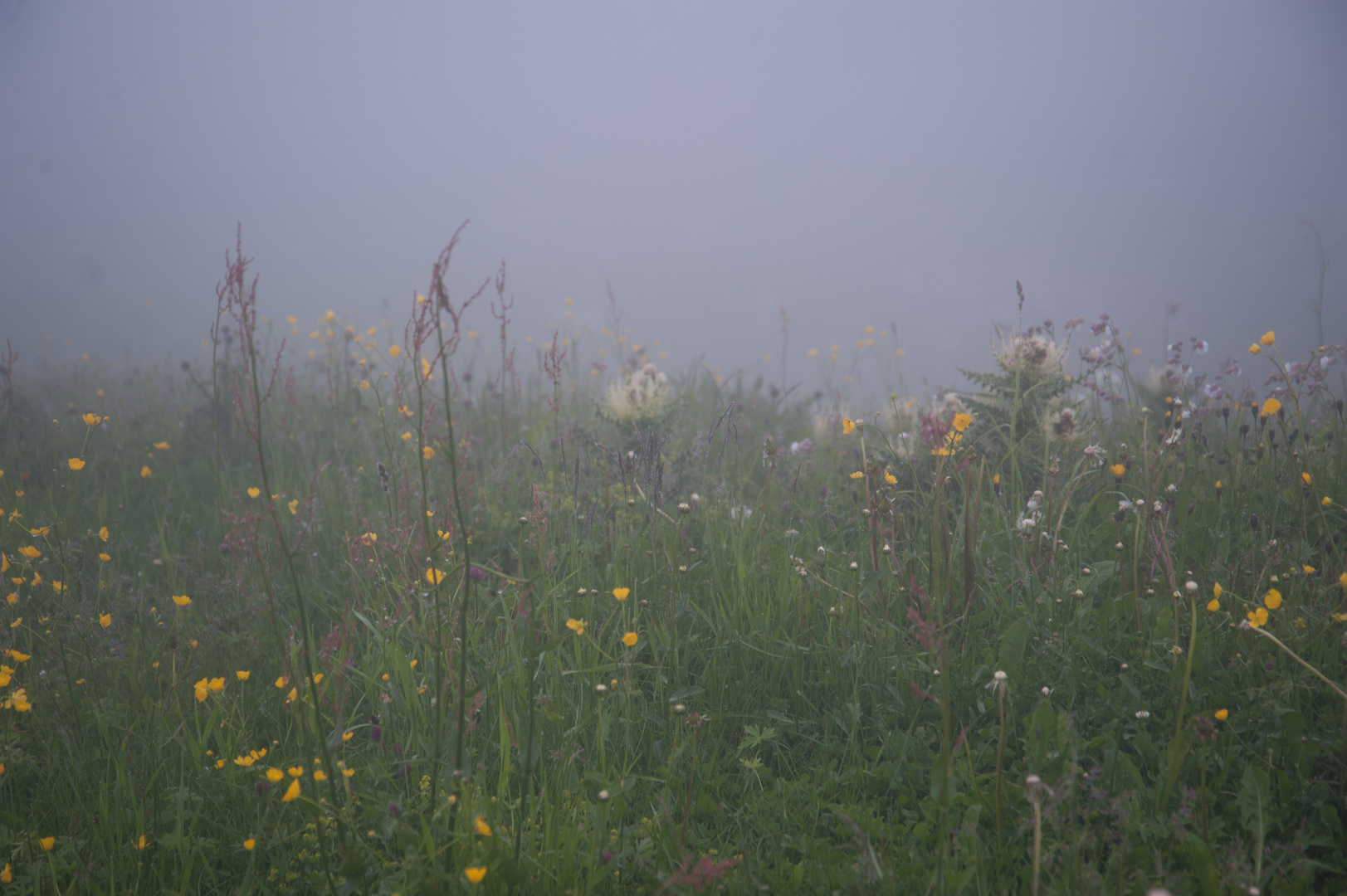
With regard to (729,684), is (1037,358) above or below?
above

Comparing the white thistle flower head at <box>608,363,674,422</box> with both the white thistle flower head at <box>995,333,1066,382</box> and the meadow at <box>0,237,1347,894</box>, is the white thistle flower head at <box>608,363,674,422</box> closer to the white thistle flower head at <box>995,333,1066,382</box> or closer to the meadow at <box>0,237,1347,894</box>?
the meadow at <box>0,237,1347,894</box>

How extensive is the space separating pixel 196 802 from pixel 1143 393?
16.6 ft

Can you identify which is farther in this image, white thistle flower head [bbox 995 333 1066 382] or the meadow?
white thistle flower head [bbox 995 333 1066 382]

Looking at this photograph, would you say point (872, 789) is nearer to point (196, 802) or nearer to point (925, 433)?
point (925, 433)

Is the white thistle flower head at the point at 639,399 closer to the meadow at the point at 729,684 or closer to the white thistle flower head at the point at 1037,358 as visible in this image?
the meadow at the point at 729,684

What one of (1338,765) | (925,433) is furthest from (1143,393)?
(1338,765)

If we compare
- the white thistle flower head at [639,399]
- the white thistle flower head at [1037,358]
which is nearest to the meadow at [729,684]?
the white thistle flower head at [1037,358]

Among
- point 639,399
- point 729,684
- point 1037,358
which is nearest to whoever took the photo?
point 729,684

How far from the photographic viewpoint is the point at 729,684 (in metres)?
2.31

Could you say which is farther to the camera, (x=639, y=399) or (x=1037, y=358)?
(x=639, y=399)

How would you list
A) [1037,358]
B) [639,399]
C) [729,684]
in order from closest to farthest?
[729,684] → [1037,358] → [639,399]

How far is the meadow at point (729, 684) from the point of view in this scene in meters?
1.55

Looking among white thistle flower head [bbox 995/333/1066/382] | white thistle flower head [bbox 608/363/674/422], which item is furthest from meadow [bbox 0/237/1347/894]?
white thistle flower head [bbox 608/363/674/422]

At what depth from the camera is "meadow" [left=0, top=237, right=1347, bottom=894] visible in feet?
5.10
